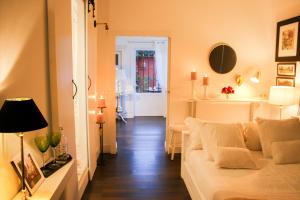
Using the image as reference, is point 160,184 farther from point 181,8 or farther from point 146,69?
point 146,69

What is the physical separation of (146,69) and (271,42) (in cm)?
415

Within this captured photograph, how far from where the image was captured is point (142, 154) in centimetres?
450

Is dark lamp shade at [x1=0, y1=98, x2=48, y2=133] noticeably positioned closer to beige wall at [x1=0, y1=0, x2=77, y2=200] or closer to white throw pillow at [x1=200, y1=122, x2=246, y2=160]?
beige wall at [x1=0, y1=0, x2=77, y2=200]

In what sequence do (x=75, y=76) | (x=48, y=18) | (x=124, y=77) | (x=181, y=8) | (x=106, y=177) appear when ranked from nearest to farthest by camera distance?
(x=48, y=18)
(x=75, y=76)
(x=106, y=177)
(x=181, y=8)
(x=124, y=77)

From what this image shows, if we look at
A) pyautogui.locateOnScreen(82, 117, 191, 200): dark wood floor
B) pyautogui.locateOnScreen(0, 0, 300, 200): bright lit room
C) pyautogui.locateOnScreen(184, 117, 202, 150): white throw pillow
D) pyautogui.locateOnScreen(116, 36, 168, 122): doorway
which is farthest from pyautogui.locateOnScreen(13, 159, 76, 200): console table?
pyautogui.locateOnScreen(116, 36, 168, 122): doorway

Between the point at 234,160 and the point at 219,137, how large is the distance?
34 centimetres

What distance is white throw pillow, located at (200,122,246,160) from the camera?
2748mm

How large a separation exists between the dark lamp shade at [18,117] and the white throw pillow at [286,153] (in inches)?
93.2

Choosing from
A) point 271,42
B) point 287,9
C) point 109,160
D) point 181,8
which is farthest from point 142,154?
point 287,9

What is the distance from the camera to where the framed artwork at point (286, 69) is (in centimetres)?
383

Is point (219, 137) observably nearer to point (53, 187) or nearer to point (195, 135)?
point (195, 135)

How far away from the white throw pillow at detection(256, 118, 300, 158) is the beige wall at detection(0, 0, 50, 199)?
7.49 feet

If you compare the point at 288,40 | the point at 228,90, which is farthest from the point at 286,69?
the point at 228,90

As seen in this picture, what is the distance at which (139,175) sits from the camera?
143 inches
